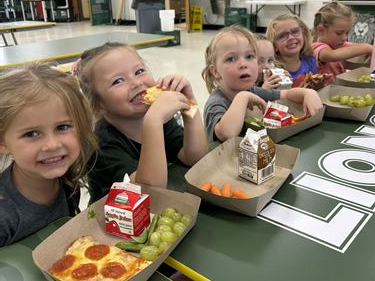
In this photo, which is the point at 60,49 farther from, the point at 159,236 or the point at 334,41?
the point at 159,236

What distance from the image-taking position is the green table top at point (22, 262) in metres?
0.75

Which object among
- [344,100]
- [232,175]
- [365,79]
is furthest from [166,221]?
[365,79]

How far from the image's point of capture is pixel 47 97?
0.99 metres

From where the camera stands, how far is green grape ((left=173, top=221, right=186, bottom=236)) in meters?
0.82

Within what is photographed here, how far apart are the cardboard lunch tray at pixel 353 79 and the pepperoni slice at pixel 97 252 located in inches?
63.4

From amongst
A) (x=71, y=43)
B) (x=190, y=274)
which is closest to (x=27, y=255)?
(x=190, y=274)

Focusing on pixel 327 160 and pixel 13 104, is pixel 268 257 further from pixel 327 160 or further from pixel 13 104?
pixel 13 104

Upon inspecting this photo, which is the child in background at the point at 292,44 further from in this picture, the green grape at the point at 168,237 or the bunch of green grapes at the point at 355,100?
the green grape at the point at 168,237

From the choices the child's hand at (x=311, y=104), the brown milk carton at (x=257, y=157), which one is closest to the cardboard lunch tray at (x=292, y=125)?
the child's hand at (x=311, y=104)

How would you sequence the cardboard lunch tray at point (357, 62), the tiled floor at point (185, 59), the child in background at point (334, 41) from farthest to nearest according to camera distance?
the tiled floor at point (185, 59) < the cardboard lunch tray at point (357, 62) < the child in background at point (334, 41)

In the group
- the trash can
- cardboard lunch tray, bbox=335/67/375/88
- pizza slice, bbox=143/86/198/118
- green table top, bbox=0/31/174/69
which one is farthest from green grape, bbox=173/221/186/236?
the trash can

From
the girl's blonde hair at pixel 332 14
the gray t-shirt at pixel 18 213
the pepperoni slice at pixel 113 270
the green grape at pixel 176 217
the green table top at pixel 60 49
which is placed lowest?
the gray t-shirt at pixel 18 213

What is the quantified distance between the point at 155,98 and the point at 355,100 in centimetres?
97

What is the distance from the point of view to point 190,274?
744mm
